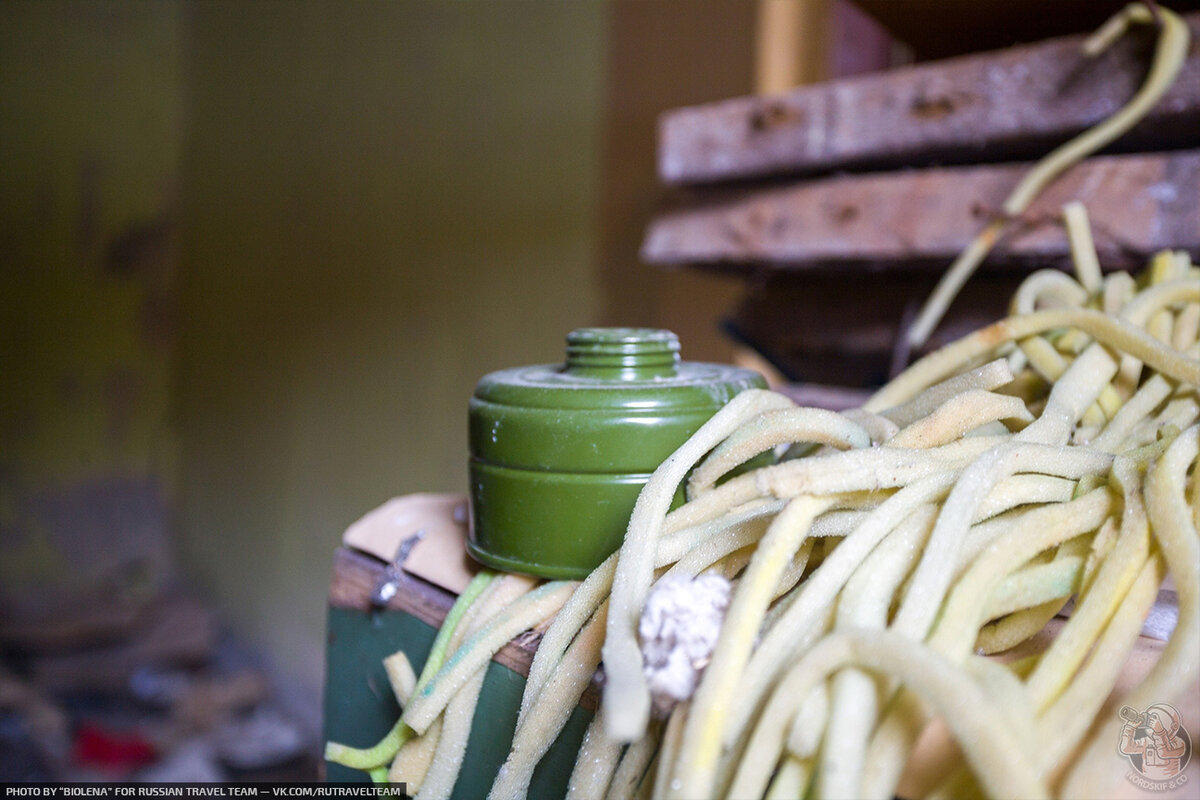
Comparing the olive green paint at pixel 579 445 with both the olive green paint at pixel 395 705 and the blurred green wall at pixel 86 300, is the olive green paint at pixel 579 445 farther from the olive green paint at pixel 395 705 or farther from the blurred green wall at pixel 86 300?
the blurred green wall at pixel 86 300

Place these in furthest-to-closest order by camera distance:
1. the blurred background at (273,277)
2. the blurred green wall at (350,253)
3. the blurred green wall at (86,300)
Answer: the blurred green wall at (86,300) < the blurred green wall at (350,253) < the blurred background at (273,277)

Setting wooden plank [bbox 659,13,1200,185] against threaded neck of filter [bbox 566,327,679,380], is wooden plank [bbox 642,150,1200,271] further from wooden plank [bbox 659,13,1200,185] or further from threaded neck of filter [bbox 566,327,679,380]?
threaded neck of filter [bbox 566,327,679,380]

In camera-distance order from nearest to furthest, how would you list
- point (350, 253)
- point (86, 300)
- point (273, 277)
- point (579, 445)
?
point (579, 445), point (350, 253), point (273, 277), point (86, 300)

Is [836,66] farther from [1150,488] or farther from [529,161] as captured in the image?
[1150,488]

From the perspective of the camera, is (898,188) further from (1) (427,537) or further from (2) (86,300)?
(2) (86,300)

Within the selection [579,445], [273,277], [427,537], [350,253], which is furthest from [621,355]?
[273,277]

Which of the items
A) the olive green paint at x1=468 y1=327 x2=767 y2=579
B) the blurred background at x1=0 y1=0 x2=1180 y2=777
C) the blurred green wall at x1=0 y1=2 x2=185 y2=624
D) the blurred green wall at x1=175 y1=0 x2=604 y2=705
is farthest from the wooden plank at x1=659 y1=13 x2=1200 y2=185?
the blurred green wall at x1=0 y1=2 x2=185 y2=624

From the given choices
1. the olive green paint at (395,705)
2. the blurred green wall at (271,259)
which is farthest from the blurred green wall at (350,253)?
the olive green paint at (395,705)

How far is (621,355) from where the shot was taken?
Answer: 0.74 meters

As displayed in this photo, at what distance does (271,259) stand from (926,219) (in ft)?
9.75

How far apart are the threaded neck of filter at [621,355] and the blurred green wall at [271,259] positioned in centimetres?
151

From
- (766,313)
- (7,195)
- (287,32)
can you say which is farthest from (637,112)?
(7,195)

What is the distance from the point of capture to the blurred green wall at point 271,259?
2.51 metres

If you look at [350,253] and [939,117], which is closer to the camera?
[939,117]
